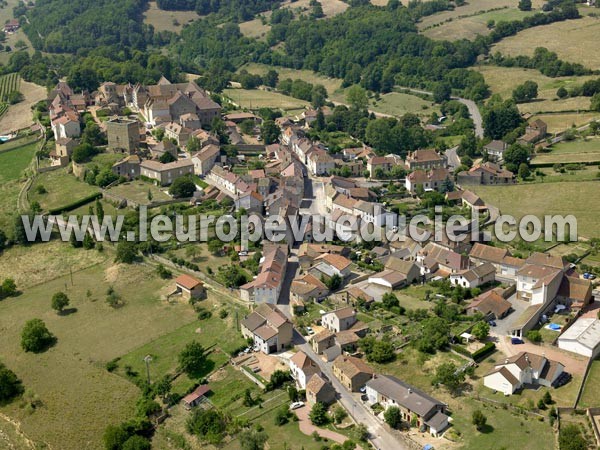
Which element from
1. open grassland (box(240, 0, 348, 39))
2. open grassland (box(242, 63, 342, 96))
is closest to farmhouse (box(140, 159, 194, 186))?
open grassland (box(242, 63, 342, 96))

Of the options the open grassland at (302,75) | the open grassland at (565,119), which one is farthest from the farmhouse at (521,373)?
the open grassland at (302,75)

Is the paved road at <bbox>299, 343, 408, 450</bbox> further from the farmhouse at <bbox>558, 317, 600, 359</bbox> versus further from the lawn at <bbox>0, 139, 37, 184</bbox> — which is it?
the lawn at <bbox>0, 139, 37, 184</bbox>

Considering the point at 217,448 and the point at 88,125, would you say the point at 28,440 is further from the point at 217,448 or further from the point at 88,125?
the point at 88,125

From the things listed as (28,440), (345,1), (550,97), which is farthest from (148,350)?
(345,1)

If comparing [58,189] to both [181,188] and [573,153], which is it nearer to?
[181,188]

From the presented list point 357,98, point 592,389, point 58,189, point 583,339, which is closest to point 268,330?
point 583,339

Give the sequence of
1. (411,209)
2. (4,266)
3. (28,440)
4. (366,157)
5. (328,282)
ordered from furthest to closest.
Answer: (366,157) < (411,209) < (4,266) < (328,282) < (28,440)

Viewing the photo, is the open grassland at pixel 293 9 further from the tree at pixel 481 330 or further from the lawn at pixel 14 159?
the tree at pixel 481 330
